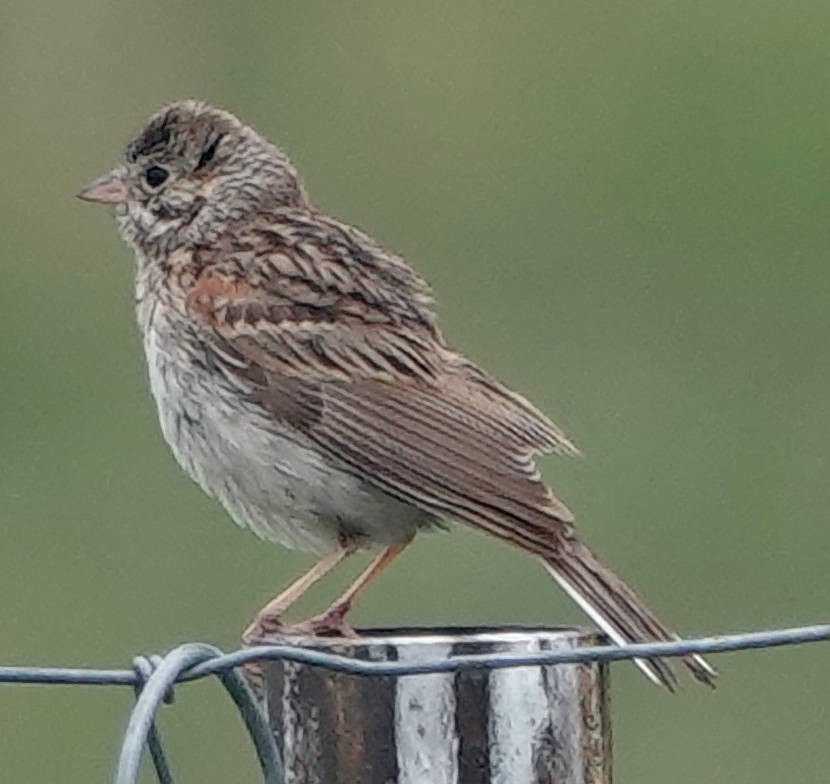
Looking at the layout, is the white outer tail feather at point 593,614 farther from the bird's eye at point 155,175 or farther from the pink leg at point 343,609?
the bird's eye at point 155,175

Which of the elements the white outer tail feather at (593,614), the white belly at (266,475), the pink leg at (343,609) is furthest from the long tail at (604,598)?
the white belly at (266,475)

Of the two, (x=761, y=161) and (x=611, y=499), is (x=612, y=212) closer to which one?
(x=761, y=161)

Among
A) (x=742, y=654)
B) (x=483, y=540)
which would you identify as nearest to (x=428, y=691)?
(x=742, y=654)

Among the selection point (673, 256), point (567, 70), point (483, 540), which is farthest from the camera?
point (567, 70)

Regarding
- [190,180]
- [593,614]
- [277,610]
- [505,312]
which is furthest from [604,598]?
[505,312]

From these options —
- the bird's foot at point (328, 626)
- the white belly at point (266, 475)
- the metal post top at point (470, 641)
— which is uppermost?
the white belly at point (266, 475)

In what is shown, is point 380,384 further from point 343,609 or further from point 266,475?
point 343,609

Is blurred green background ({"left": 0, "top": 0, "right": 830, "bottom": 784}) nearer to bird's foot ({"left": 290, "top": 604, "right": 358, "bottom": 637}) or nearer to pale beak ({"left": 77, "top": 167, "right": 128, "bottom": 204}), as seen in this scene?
pale beak ({"left": 77, "top": 167, "right": 128, "bottom": 204})
